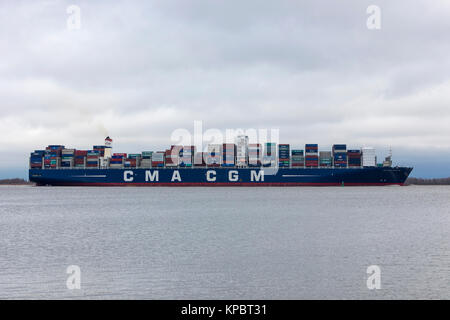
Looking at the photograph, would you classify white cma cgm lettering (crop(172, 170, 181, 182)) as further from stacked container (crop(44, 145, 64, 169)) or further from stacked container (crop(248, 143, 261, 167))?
stacked container (crop(44, 145, 64, 169))

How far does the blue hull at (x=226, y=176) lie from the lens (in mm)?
85000

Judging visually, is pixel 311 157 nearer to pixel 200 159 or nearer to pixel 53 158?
pixel 200 159

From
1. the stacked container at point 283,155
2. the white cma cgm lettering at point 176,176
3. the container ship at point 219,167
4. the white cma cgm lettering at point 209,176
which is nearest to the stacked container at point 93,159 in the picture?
the container ship at point 219,167

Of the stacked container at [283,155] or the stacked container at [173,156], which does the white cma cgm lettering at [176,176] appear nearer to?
the stacked container at [173,156]

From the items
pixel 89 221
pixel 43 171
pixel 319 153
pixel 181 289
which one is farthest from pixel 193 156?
pixel 181 289

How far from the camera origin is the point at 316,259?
1756cm

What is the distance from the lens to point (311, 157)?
279ft

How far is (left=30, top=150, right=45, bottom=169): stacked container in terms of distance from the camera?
312 ft

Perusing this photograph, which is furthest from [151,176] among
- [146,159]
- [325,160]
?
[325,160]

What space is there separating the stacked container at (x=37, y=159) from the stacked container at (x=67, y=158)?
537cm

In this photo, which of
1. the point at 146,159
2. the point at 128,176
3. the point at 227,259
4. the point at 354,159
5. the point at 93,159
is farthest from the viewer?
the point at 93,159

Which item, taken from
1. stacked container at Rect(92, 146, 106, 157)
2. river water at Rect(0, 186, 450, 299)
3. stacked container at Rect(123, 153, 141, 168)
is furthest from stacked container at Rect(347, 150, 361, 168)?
river water at Rect(0, 186, 450, 299)

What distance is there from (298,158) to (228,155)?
1413 cm
